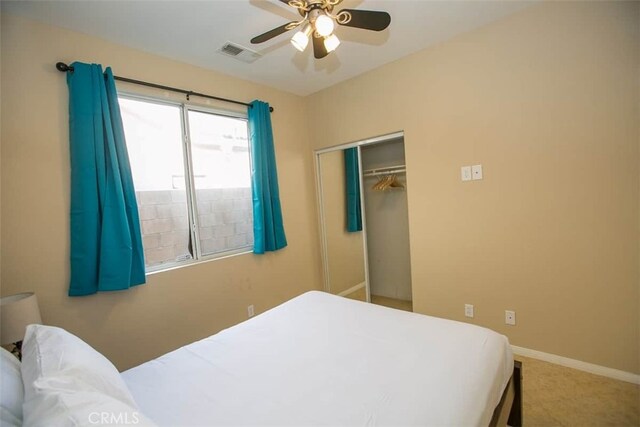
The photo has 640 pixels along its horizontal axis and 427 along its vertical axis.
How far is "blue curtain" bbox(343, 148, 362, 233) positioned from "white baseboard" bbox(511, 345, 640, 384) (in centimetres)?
187

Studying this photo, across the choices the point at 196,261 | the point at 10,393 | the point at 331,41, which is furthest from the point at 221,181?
the point at 10,393

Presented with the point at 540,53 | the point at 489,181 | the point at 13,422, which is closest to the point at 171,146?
the point at 13,422

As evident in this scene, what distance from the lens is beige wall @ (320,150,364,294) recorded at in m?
3.47

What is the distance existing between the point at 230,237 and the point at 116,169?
3.89ft

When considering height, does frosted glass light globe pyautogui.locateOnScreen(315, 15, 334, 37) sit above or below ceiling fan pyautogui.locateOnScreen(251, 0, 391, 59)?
below

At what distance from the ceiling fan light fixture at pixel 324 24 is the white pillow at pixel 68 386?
65.6 inches

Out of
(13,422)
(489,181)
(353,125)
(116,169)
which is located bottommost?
(13,422)

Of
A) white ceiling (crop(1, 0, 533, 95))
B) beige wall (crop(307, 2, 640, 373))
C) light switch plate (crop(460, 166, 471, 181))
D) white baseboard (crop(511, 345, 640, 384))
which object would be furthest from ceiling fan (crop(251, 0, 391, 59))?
white baseboard (crop(511, 345, 640, 384))

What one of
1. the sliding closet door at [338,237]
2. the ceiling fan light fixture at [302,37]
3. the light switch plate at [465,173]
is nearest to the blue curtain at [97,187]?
the ceiling fan light fixture at [302,37]

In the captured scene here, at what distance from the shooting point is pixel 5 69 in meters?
1.74

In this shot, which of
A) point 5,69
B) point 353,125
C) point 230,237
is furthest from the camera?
point 353,125

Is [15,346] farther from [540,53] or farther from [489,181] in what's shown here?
[540,53]

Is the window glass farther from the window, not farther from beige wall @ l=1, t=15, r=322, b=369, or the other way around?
beige wall @ l=1, t=15, r=322, b=369

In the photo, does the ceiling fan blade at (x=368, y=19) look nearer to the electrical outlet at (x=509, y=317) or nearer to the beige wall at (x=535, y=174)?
the beige wall at (x=535, y=174)
